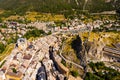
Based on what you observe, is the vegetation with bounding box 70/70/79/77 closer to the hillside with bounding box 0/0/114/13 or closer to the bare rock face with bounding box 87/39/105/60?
the bare rock face with bounding box 87/39/105/60

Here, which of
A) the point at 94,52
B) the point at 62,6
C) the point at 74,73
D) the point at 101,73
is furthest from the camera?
the point at 62,6

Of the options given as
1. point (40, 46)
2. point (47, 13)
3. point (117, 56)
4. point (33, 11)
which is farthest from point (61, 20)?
point (117, 56)

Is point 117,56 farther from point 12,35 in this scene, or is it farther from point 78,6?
point 78,6

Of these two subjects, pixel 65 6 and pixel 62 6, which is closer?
pixel 65 6

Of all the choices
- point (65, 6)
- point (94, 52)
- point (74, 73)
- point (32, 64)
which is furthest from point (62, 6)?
point (74, 73)

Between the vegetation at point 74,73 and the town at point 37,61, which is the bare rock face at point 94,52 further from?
the vegetation at point 74,73

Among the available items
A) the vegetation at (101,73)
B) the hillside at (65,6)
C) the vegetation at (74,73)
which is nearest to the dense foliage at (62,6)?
the hillside at (65,6)

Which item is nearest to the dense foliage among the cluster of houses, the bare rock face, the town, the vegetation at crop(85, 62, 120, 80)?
the town

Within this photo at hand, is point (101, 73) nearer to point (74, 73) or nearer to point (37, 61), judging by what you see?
point (74, 73)

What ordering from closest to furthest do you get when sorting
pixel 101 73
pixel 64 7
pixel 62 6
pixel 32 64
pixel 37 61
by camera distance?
pixel 101 73 < pixel 32 64 < pixel 37 61 < pixel 64 7 < pixel 62 6
